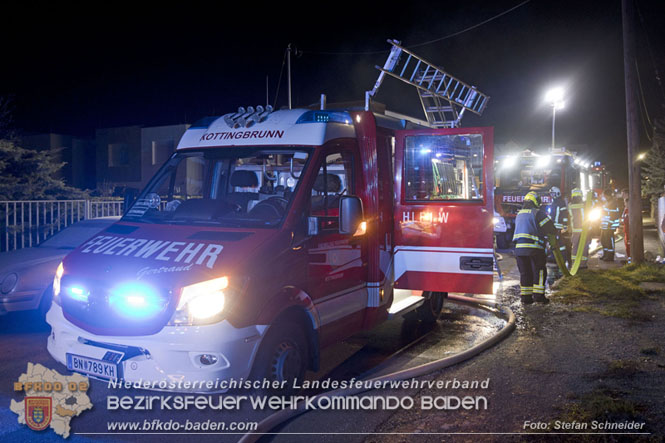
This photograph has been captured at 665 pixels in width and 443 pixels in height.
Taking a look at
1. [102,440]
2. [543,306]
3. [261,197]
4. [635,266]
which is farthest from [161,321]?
[635,266]

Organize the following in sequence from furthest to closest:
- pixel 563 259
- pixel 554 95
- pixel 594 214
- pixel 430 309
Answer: pixel 554 95 → pixel 594 214 → pixel 563 259 → pixel 430 309

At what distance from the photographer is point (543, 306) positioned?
8.63m

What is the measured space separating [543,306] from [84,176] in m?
38.7

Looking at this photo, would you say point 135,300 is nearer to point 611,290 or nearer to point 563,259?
point 611,290

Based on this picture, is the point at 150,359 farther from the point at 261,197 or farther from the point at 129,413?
the point at 261,197

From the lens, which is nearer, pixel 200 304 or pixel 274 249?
pixel 200 304

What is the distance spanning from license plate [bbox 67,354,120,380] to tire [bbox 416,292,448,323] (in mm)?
4470

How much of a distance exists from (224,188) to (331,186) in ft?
4.46

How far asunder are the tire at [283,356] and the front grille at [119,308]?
80 centimetres

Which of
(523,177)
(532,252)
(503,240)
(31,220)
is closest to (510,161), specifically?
(523,177)

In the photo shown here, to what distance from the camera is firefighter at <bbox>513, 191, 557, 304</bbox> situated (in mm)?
8828

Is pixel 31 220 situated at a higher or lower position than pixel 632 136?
lower

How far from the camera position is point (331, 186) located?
5.39 meters

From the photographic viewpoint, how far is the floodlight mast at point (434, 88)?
8.26 metres
